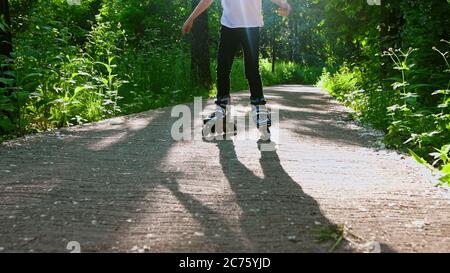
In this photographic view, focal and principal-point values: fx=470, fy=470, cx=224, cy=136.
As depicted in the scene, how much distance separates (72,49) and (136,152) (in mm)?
2874

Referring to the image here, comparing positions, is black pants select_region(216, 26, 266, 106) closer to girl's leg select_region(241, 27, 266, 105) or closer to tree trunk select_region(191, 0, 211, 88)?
girl's leg select_region(241, 27, 266, 105)

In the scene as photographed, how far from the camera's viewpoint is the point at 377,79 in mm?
8023

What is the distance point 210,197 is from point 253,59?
2338 mm

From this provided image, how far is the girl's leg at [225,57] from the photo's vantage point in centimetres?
491

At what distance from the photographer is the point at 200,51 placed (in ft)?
40.8

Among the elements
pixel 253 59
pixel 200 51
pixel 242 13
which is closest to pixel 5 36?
pixel 242 13

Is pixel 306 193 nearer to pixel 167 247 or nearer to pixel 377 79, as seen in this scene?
pixel 167 247

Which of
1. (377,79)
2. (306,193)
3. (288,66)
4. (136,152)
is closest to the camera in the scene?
(306,193)

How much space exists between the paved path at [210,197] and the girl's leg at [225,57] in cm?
60

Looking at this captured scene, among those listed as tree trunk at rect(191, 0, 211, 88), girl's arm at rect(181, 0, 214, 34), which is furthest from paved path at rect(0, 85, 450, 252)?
tree trunk at rect(191, 0, 211, 88)

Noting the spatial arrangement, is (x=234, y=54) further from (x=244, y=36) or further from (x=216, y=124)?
(x=216, y=124)

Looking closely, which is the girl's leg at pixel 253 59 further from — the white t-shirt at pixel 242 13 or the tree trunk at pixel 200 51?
the tree trunk at pixel 200 51

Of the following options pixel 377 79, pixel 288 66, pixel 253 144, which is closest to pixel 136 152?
pixel 253 144
